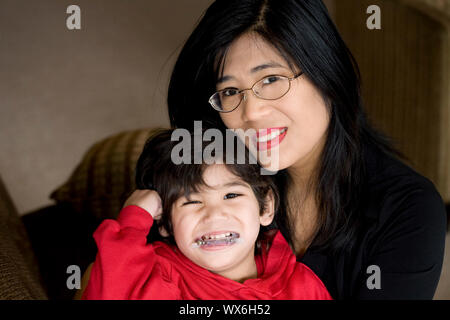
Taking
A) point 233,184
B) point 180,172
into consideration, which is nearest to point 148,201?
point 180,172

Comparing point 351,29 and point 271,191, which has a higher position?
point 351,29

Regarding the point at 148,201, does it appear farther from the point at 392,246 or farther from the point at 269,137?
the point at 392,246

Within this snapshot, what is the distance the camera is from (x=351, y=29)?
7.75 feet

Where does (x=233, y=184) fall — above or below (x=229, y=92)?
below

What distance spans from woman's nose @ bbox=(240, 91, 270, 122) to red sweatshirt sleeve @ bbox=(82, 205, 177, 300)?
1.17 ft

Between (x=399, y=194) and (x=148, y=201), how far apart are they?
0.59m

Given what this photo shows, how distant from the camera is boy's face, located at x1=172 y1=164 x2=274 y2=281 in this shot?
1.04m

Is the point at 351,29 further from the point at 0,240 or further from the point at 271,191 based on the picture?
the point at 0,240

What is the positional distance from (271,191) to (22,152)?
2.01 meters

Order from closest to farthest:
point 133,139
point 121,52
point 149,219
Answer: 1. point 149,219
2. point 133,139
3. point 121,52

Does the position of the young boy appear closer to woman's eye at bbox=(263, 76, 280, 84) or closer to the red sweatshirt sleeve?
the red sweatshirt sleeve

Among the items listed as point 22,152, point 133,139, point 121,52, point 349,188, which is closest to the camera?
point 349,188

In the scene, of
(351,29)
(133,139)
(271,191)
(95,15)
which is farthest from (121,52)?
(271,191)

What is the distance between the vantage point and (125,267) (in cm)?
94
